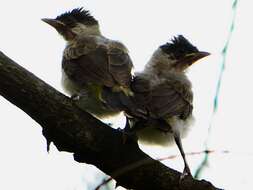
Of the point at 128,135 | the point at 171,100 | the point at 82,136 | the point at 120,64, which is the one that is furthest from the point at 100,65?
the point at 82,136

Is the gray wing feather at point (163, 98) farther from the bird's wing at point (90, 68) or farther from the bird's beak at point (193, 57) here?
the bird's beak at point (193, 57)

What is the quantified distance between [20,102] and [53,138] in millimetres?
303

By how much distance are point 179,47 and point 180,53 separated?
70mm

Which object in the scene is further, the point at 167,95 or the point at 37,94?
the point at 167,95

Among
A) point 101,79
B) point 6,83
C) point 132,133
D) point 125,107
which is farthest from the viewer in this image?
point 101,79

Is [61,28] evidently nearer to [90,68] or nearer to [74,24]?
[74,24]

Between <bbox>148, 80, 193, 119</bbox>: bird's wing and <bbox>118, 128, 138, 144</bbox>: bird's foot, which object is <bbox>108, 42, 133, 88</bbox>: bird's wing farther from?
<bbox>118, 128, 138, 144</bbox>: bird's foot

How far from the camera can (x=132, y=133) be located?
3969 millimetres

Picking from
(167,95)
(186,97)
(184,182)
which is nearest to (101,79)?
(167,95)

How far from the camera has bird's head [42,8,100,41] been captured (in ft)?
20.9

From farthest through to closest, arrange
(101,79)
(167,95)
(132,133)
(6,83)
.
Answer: (167,95) < (101,79) < (132,133) < (6,83)

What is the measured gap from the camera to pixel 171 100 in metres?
5.15

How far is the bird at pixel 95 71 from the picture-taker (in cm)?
475

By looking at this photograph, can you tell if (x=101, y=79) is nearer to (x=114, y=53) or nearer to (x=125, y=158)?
(x=114, y=53)
